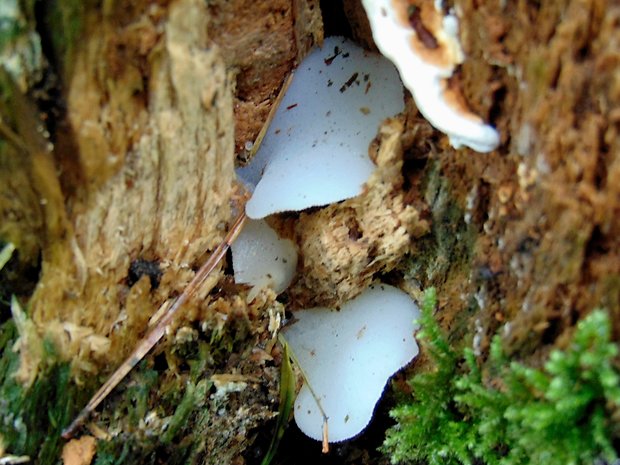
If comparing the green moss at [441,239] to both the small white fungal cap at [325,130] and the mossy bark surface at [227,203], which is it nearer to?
the mossy bark surface at [227,203]

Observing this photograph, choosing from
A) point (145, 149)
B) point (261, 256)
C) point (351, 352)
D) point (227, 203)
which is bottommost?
point (351, 352)

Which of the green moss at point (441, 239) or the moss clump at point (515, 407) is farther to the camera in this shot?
the green moss at point (441, 239)

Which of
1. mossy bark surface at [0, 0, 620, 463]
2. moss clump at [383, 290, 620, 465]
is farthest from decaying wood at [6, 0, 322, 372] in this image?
moss clump at [383, 290, 620, 465]

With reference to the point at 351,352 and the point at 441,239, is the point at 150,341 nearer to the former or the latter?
the point at 351,352

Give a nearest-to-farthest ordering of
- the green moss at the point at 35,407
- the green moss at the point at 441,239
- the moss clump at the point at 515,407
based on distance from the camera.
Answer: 1. the moss clump at the point at 515,407
2. the green moss at the point at 35,407
3. the green moss at the point at 441,239

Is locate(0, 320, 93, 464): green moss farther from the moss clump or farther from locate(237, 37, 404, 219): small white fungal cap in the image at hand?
the moss clump

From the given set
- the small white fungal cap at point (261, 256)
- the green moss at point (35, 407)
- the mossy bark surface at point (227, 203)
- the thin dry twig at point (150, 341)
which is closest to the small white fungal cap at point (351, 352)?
the mossy bark surface at point (227, 203)

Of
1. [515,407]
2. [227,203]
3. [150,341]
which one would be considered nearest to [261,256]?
[227,203]
